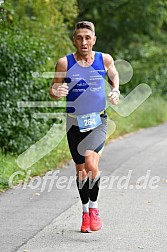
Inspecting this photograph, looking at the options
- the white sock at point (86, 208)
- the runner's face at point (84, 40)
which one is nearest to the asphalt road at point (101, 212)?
the white sock at point (86, 208)

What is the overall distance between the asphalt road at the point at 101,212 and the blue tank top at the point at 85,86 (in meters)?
1.24

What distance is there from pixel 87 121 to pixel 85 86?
0.34 m

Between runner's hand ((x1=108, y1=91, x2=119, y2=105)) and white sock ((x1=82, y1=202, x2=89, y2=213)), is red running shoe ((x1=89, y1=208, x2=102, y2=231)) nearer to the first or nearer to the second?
white sock ((x1=82, y1=202, x2=89, y2=213))

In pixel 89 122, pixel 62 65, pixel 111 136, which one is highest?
pixel 62 65

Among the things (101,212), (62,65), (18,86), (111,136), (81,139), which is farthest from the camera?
(111,136)

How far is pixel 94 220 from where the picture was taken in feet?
23.6

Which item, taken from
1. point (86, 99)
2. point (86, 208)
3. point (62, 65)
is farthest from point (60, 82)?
point (86, 208)

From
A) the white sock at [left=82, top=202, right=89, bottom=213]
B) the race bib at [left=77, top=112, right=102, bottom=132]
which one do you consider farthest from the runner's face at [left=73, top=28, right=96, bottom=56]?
the white sock at [left=82, top=202, right=89, bottom=213]

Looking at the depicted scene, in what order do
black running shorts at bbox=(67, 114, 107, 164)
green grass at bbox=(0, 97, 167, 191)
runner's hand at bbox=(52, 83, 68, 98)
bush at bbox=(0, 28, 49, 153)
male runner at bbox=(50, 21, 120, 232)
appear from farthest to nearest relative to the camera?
bush at bbox=(0, 28, 49, 153)
green grass at bbox=(0, 97, 167, 191)
black running shorts at bbox=(67, 114, 107, 164)
male runner at bbox=(50, 21, 120, 232)
runner's hand at bbox=(52, 83, 68, 98)

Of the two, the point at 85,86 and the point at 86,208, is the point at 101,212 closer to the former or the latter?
the point at 86,208

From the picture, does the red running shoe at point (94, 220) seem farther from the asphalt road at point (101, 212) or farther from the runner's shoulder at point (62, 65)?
the runner's shoulder at point (62, 65)

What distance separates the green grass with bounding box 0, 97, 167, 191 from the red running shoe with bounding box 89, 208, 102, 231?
7.94 feet

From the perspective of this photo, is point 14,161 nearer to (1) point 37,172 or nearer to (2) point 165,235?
(1) point 37,172

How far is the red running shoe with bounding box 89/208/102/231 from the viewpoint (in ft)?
23.5
